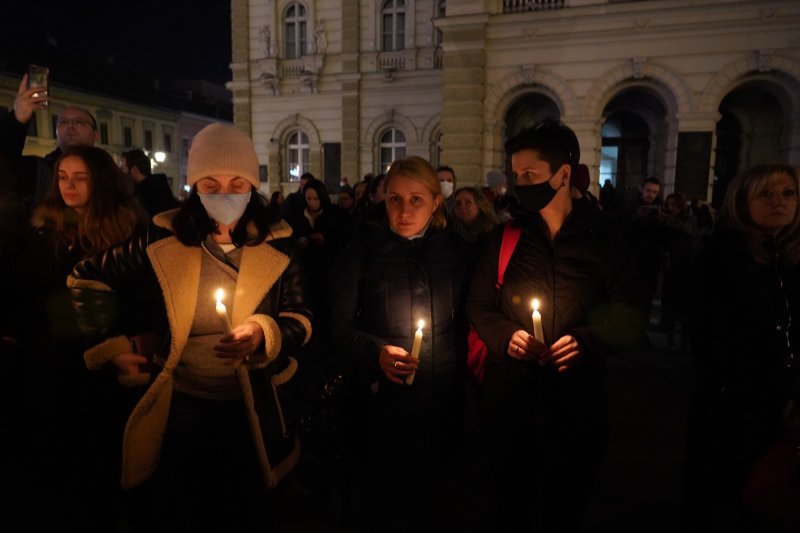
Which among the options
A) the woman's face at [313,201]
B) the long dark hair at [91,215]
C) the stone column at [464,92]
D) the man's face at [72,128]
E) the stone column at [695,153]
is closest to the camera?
the long dark hair at [91,215]

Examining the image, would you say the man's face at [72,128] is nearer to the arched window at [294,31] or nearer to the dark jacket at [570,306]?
the dark jacket at [570,306]

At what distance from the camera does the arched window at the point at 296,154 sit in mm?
20109

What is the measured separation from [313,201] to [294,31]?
15.5 m

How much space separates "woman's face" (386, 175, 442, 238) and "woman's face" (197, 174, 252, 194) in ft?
2.49

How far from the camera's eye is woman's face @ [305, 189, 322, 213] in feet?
21.7

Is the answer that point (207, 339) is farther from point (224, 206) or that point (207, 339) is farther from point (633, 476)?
point (633, 476)

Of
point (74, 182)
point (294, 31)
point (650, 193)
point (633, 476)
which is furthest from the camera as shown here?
point (294, 31)

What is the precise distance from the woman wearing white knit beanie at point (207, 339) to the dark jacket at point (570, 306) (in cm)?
100

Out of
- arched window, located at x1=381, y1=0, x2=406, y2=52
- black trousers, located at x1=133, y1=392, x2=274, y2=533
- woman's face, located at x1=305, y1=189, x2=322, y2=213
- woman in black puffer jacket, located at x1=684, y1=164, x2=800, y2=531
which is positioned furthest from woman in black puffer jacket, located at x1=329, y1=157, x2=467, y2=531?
arched window, located at x1=381, y1=0, x2=406, y2=52

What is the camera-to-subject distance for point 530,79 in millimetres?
13391

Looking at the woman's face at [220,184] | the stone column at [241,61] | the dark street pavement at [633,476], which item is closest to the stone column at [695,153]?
the dark street pavement at [633,476]

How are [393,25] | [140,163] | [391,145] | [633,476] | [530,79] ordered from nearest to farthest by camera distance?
[633,476] < [140,163] < [530,79] < [393,25] < [391,145]

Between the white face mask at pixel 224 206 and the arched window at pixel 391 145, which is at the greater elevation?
the arched window at pixel 391 145

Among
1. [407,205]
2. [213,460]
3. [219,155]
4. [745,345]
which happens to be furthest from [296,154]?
[745,345]
